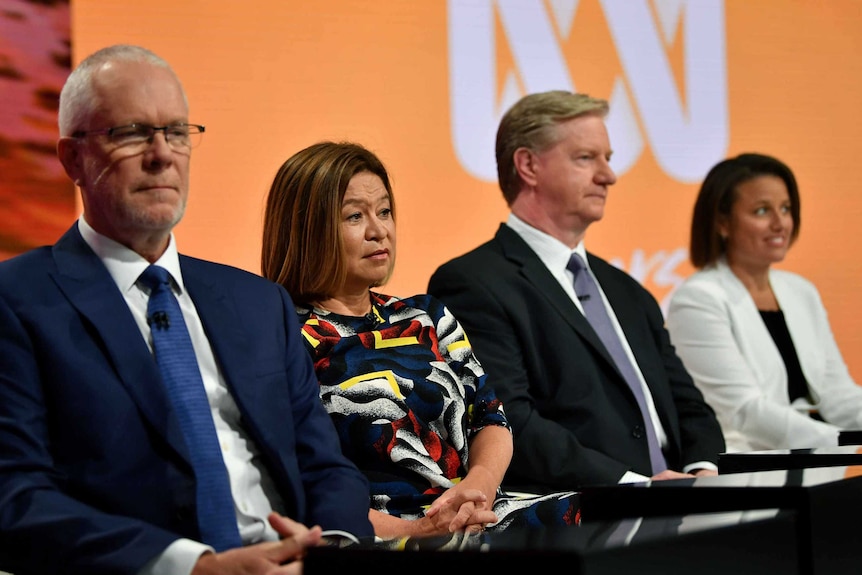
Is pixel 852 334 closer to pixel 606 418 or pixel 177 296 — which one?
pixel 606 418

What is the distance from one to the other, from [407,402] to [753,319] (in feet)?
6.54

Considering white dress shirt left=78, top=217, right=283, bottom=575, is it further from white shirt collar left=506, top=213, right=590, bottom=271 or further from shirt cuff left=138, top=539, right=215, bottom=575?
white shirt collar left=506, top=213, right=590, bottom=271

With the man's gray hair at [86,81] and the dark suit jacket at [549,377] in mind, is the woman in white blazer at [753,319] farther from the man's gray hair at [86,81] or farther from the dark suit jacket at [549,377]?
the man's gray hair at [86,81]

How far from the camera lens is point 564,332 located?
3.40 meters

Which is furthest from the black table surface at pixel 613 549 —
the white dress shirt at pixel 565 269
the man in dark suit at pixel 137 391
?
the white dress shirt at pixel 565 269

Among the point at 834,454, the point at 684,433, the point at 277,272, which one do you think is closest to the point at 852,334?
the point at 684,433

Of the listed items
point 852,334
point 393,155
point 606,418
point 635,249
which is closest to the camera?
point 606,418

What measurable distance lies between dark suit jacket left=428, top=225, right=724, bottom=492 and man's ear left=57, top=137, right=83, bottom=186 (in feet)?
4.38

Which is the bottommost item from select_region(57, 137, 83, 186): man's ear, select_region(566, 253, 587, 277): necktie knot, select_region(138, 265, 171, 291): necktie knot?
select_region(138, 265, 171, 291): necktie knot

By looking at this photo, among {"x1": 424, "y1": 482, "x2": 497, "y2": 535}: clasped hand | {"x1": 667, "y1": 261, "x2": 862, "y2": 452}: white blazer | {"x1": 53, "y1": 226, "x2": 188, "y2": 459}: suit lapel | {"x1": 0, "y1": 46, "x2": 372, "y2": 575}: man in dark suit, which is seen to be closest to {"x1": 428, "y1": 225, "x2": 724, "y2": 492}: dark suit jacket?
{"x1": 667, "y1": 261, "x2": 862, "y2": 452}: white blazer

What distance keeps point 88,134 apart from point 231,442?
635 millimetres

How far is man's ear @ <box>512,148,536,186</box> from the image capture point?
3.81 meters

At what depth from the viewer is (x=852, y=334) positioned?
516cm

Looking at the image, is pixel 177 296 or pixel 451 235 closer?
pixel 177 296
